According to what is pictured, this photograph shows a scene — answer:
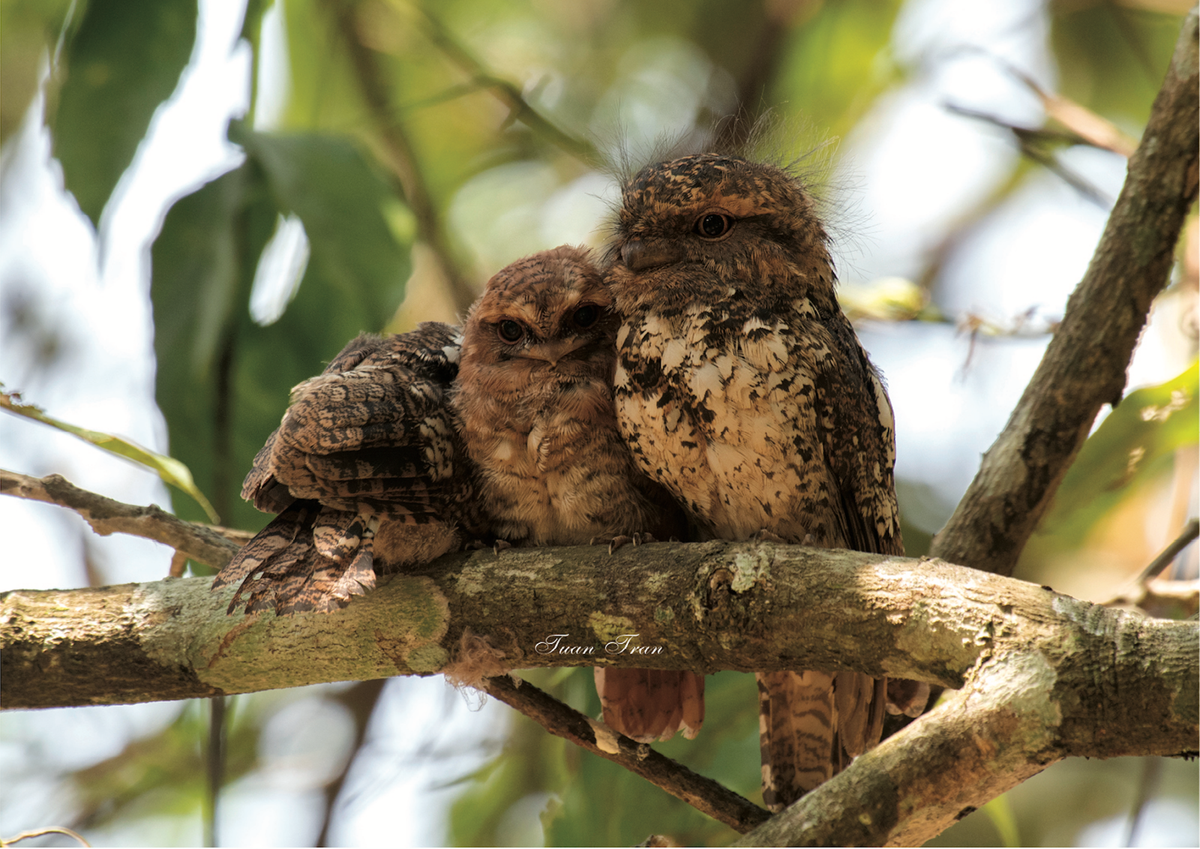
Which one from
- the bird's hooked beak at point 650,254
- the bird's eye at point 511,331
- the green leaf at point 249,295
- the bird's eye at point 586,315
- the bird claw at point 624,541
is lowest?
the bird claw at point 624,541

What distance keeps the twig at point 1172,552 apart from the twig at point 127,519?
2307mm

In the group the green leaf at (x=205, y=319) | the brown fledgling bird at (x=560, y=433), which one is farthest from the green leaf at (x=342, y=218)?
the brown fledgling bird at (x=560, y=433)

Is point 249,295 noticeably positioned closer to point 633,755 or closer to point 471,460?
point 471,460

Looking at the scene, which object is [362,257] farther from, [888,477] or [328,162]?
[888,477]

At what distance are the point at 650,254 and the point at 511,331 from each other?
15.1 inches

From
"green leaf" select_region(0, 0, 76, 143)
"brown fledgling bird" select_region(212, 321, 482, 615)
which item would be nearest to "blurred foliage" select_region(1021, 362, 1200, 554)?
"brown fledgling bird" select_region(212, 321, 482, 615)

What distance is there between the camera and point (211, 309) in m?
2.83

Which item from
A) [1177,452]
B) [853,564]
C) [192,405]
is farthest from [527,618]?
[1177,452]

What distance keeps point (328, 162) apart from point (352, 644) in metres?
1.75

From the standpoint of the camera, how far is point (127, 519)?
7.02 ft

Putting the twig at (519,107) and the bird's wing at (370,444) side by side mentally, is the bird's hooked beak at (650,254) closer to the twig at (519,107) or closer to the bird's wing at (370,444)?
the bird's wing at (370,444)

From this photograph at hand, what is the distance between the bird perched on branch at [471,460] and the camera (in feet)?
5.96

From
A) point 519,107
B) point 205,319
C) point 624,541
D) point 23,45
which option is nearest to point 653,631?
A: point 624,541

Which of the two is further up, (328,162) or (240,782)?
(328,162)
